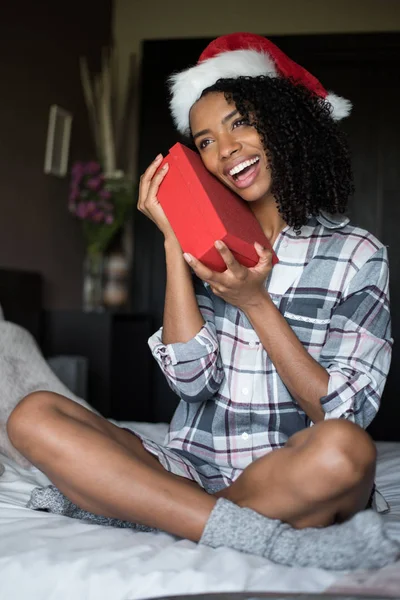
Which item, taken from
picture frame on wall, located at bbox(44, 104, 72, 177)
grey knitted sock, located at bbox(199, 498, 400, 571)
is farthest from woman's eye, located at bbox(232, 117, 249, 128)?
picture frame on wall, located at bbox(44, 104, 72, 177)

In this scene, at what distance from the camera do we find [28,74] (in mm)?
2994

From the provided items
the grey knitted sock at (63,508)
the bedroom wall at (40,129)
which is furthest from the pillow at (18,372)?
the bedroom wall at (40,129)

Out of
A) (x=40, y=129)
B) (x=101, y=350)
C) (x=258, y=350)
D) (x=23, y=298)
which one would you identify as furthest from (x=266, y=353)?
(x=40, y=129)

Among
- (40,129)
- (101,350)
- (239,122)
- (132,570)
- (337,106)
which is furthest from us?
(40,129)

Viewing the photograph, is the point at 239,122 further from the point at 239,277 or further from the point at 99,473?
the point at 99,473

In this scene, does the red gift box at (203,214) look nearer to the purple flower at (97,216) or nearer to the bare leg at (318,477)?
the bare leg at (318,477)

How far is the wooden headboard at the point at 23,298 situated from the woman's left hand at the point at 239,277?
53.9 inches

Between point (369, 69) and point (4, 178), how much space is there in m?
1.76

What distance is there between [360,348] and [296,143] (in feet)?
1.46

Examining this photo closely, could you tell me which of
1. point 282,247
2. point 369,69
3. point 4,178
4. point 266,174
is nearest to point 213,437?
point 282,247

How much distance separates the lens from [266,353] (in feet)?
4.51

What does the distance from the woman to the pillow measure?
1.47 feet

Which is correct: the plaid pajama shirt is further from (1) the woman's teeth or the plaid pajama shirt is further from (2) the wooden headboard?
(2) the wooden headboard

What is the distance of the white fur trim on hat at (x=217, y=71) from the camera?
5.04 ft
